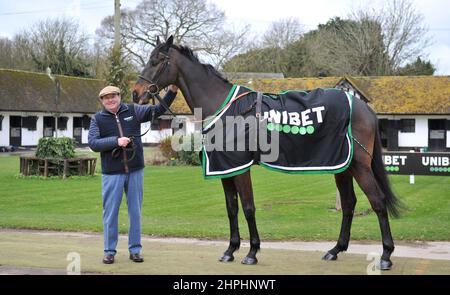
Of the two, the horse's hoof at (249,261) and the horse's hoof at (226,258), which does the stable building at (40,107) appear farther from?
the horse's hoof at (249,261)

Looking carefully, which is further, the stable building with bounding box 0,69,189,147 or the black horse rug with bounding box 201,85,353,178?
the stable building with bounding box 0,69,189,147

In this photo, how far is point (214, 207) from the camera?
13.2 m

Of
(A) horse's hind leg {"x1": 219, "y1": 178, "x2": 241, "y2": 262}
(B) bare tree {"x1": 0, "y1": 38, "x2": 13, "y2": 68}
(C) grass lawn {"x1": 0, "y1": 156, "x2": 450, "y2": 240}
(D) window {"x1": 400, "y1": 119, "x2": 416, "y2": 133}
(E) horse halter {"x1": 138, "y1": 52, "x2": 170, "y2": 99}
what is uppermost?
(B) bare tree {"x1": 0, "y1": 38, "x2": 13, "y2": 68}

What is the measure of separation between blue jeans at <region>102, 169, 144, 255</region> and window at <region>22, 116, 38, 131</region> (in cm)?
3657

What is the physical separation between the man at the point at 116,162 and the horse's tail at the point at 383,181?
2.71m

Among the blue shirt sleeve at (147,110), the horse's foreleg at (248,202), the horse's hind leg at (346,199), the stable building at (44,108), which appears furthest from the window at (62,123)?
the horse's foreleg at (248,202)

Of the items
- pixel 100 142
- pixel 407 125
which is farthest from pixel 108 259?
pixel 407 125

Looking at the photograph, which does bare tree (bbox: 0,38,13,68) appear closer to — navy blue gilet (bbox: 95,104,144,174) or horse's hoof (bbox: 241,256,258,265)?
navy blue gilet (bbox: 95,104,144,174)

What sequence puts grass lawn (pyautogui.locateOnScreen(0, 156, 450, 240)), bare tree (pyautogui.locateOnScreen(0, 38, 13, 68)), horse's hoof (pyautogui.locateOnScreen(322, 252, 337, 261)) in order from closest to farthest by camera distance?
horse's hoof (pyautogui.locateOnScreen(322, 252, 337, 261)) < grass lawn (pyautogui.locateOnScreen(0, 156, 450, 240)) < bare tree (pyautogui.locateOnScreen(0, 38, 13, 68))

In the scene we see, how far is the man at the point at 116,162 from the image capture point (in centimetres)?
658

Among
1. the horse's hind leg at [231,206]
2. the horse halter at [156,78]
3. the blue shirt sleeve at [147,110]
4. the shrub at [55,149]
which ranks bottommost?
the horse's hind leg at [231,206]

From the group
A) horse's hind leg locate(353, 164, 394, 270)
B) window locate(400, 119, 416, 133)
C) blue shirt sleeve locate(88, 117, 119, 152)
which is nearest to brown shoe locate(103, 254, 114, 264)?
blue shirt sleeve locate(88, 117, 119, 152)

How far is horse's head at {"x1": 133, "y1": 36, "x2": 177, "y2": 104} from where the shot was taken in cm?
664
